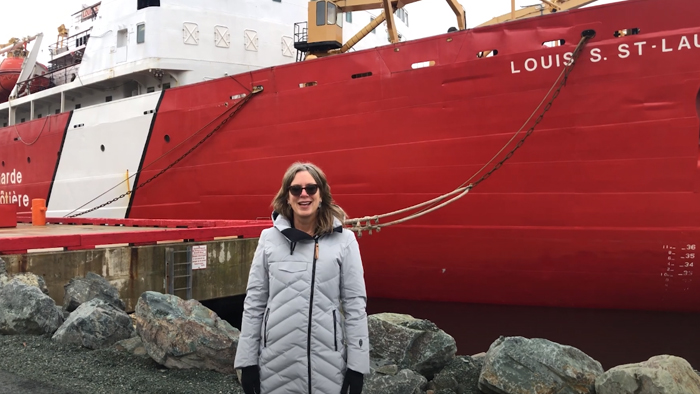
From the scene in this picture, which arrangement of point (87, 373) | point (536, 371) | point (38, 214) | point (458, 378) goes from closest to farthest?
1. point (87, 373)
2. point (536, 371)
3. point (458, 378)
4. point (38, 214)

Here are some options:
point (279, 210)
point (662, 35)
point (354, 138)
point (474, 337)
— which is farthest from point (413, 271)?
point (279, 210)

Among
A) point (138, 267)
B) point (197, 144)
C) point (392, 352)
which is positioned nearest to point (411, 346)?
point (392, 352)

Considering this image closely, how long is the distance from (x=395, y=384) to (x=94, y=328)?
2219 millimetres

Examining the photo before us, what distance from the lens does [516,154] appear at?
677 centimetres

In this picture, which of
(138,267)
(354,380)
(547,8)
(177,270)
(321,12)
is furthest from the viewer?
(321,12)

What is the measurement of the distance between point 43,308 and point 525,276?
16.9 ft

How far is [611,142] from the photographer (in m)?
6.30

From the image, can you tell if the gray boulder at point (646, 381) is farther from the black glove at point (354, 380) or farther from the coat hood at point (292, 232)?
the coat hood at point (292, 232)

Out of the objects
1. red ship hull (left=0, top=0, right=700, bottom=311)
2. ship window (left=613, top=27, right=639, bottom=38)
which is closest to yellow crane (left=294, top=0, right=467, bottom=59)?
red ship hull (left=0, top=0, right=700, bottom=311)

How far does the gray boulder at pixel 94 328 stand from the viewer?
395 cm

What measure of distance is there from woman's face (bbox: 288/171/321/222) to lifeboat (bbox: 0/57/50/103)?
15.0 meters

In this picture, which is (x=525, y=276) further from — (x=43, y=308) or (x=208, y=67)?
(x=208, y=67)

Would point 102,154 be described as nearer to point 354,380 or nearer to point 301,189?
point 301,189

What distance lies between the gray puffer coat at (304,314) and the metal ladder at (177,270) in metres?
4.49
